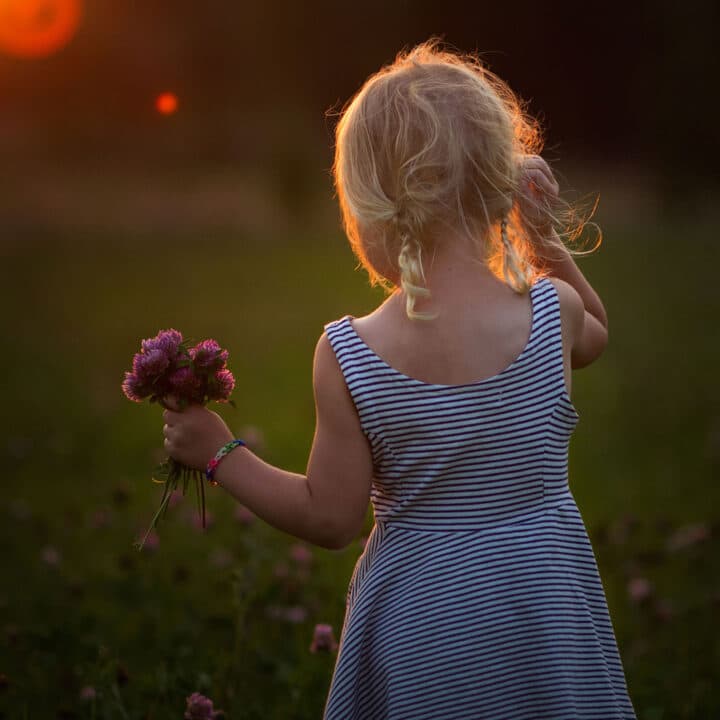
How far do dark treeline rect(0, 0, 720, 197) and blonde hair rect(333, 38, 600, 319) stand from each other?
15.6 m

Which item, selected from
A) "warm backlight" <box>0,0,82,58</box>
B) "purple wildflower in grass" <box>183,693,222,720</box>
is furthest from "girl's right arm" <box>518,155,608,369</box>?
"warm backlight" <box>0,0,82,58</box>

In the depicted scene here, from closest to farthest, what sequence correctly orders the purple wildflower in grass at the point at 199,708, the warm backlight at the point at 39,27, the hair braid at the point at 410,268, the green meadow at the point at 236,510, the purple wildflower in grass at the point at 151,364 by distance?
the hair braid at the point at 410,268 < the purple wildflower in grass at the point at 151,364 < the purple wildflower in grass at the point at 199,708 < the green meadow at the point at 236,510 < the warm backlight at the point at 39,27

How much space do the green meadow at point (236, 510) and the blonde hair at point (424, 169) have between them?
1154 millimetres

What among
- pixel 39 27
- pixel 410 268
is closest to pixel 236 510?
pixel 410 268

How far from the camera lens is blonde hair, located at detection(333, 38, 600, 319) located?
1896 mm

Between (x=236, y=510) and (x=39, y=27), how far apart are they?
584 inches

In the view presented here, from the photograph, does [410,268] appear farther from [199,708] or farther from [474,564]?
[199,708]

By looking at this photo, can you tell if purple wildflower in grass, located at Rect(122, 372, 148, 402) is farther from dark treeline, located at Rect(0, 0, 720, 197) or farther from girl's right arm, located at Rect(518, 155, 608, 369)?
dark treeline, located at Rect(0, 0, 720, 197)

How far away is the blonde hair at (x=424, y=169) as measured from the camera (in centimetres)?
190

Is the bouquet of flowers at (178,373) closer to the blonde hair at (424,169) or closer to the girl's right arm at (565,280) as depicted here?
the blonde hair at (424,169)

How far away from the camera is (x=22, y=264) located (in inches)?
477

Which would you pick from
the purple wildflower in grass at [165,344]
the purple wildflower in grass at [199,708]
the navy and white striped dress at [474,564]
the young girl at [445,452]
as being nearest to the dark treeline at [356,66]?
the purple wildflower in grass at [199,708]

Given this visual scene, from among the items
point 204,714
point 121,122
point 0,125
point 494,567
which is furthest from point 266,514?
point 121,122

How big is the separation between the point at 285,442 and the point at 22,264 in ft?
24.6
